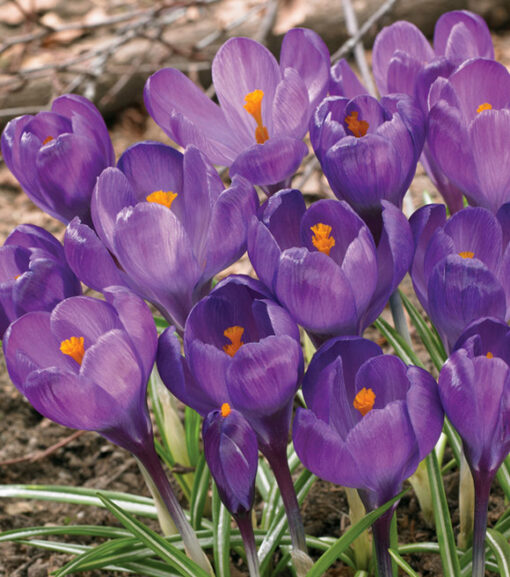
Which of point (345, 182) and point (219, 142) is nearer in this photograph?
point (345, 182)

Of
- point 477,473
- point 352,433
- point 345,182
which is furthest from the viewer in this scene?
point 345,182

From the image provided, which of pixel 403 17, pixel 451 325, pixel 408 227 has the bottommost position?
pixel 403 17

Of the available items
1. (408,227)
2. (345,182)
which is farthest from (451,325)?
(345,182)

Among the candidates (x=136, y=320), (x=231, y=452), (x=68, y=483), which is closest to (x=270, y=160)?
(x=136, y=320)

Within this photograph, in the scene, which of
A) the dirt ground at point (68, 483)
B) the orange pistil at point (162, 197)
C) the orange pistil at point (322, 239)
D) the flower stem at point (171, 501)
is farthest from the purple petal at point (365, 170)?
the dirt ground at point (68, 483)

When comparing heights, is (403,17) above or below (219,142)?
below

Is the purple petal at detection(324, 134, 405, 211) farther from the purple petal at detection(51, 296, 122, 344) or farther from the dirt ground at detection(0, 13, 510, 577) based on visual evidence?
the dirt ground at detection(0, 13, 510, 577)

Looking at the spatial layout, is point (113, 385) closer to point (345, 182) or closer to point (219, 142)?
point (345, 182)

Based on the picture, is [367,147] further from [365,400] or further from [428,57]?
[428,57]
